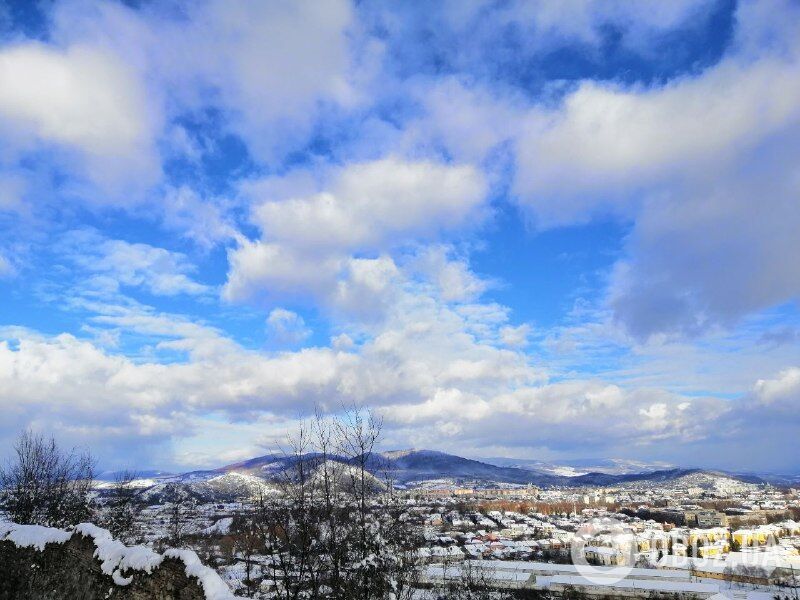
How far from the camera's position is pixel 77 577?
1101 cm

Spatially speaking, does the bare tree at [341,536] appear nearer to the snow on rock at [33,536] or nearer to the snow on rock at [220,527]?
the snow on rock at [33,536]

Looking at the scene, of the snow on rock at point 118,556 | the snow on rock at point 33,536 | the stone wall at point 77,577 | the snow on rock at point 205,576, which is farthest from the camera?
the snow on rock at point 33,536

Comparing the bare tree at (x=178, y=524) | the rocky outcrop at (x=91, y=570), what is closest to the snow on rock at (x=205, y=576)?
the rocky outcrop at (x=91, y=570)

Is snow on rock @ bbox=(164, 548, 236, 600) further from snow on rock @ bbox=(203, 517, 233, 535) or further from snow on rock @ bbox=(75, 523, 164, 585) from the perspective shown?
snow on rock @ bbox=(203, 517, 233, 535)

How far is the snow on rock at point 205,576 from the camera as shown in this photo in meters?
7.73

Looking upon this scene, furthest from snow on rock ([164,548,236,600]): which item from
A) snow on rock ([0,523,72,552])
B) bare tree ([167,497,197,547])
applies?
bare tree ([167,497,197,547])

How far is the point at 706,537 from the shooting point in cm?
7662

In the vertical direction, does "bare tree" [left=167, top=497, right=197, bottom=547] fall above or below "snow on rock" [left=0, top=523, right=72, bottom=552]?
below

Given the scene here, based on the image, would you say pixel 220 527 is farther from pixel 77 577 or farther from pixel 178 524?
pixel 77 577

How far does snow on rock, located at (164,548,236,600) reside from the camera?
773 cm

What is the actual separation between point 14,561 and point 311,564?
6944 millimetres

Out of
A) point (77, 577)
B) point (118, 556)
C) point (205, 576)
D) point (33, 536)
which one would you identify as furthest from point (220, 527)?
point (205, 576)

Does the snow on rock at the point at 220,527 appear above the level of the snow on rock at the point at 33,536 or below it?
below

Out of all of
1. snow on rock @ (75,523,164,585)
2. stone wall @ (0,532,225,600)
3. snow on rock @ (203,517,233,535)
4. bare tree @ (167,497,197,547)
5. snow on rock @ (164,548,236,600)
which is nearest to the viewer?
snow on rock @ (164,548,236,600)
